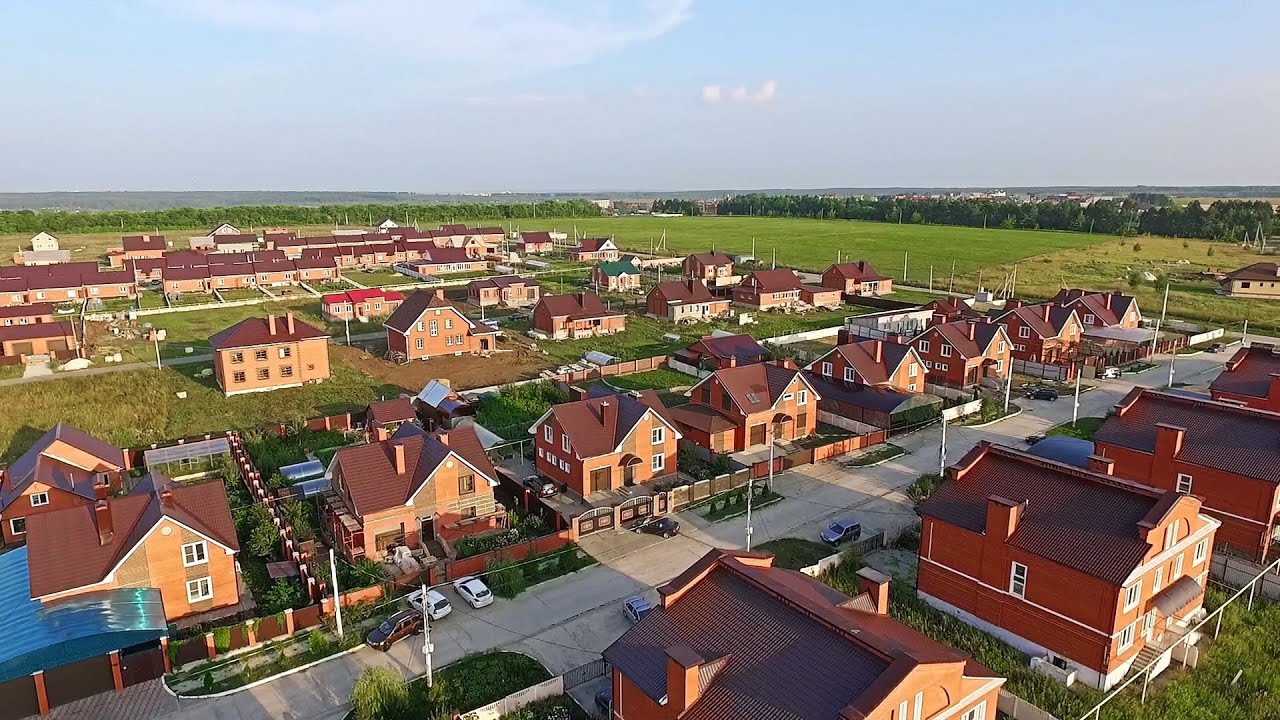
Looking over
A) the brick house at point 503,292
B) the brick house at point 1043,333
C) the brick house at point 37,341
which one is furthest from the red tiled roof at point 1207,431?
the brick house at point 37,341

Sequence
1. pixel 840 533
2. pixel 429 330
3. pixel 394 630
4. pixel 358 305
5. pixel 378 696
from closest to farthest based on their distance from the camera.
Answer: pixel 378 696 < pixel 394 630 < pixel 840 533 < pixel 429 330 < pixel 358 305

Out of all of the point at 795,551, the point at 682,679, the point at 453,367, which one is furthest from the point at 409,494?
the point at 453,367

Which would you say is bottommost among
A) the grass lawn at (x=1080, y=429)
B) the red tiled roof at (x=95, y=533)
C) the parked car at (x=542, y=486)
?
the parked car at (x=542, y=486)

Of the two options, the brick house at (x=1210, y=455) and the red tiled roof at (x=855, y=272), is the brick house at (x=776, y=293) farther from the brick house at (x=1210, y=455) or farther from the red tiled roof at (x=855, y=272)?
the brick house at (x=1210, y=455)

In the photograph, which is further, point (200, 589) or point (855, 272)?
point (855, 272)

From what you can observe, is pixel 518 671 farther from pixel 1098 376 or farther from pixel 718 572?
pixel 1098 376

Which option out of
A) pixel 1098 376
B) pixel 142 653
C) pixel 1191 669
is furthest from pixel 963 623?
pixel 1098 376

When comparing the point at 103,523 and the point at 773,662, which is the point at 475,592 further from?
the point at 773,662
